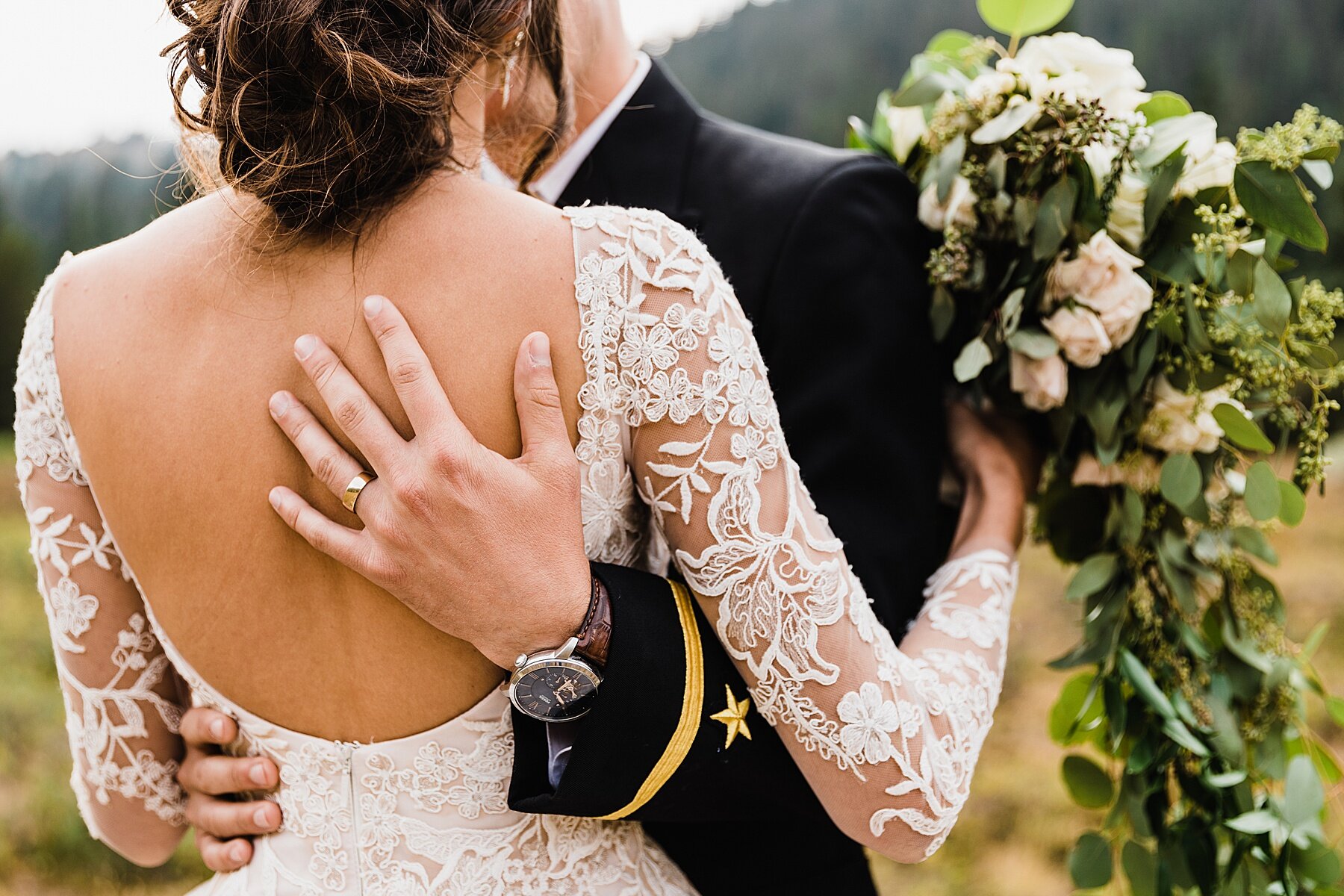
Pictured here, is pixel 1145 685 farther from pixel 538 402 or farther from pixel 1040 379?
pixel 538 402

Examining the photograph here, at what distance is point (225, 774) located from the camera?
4.65 ft

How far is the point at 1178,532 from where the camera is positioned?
183 centimetres

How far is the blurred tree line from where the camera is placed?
5055 mm

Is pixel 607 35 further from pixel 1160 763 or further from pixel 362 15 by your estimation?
pixel 1160 763

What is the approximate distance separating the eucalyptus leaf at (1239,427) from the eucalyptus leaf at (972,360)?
359mm

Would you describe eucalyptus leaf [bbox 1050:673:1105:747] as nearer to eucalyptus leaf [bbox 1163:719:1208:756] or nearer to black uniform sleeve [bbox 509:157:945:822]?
eucalyptus leaf [bbox 1163:719:1208:756]

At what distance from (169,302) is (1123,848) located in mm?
1761

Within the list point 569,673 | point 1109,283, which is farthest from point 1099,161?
point 569,673

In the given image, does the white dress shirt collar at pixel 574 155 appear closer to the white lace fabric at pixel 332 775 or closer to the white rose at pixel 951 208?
the white rose at pixel 951 208

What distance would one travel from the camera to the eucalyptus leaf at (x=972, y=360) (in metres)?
1.70

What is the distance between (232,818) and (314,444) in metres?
0.63

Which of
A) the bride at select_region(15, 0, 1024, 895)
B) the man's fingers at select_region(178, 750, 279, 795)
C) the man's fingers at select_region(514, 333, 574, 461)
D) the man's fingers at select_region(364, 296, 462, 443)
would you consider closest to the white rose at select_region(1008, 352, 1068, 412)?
the bride at select_region(15, 0, 1024, 895)

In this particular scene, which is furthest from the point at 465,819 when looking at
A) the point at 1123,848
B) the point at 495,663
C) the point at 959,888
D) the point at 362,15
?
the point at 959,888

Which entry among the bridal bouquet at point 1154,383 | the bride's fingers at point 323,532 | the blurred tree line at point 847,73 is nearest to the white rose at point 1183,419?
the bridal bouquet at point 1154,383
